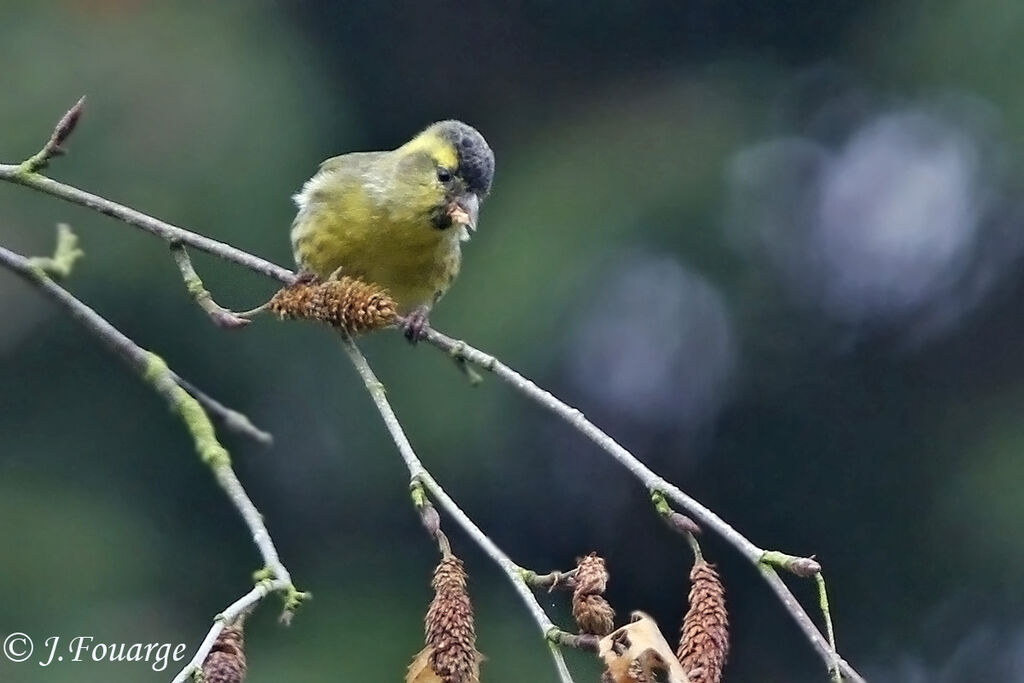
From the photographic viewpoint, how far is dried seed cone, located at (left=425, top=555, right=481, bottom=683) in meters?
1.01

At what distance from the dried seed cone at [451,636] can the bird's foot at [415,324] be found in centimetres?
58

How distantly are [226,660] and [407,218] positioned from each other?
1.12m

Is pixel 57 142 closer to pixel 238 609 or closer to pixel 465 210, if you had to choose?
pixel 238 609

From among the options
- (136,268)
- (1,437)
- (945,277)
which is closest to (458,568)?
(136,268)

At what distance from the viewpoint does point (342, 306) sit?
1.45m

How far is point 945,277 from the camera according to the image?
4.46 metres

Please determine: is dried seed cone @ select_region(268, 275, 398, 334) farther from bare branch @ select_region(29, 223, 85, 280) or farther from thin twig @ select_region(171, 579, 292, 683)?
thin twig @ select_region(171, 579, 292, 683)

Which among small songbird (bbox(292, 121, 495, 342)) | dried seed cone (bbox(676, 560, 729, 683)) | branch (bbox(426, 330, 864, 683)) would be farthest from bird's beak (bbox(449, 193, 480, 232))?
dried seed cone (bbox(676, 560, 729, 683))

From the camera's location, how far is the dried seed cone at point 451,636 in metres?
1.01

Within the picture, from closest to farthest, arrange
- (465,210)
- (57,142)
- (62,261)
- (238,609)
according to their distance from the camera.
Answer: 1. (238,609)
2. (57,142)
3. (62,261)
4. (465,210)

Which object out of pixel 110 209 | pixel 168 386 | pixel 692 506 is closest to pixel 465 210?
pixel 110 209

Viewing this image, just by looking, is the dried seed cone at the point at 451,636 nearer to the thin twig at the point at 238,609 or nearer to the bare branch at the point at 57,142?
the thin twig at the point at 238,609

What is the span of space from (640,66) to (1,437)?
6.88 ft

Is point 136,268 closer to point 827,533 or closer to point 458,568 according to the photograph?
point 827,533
